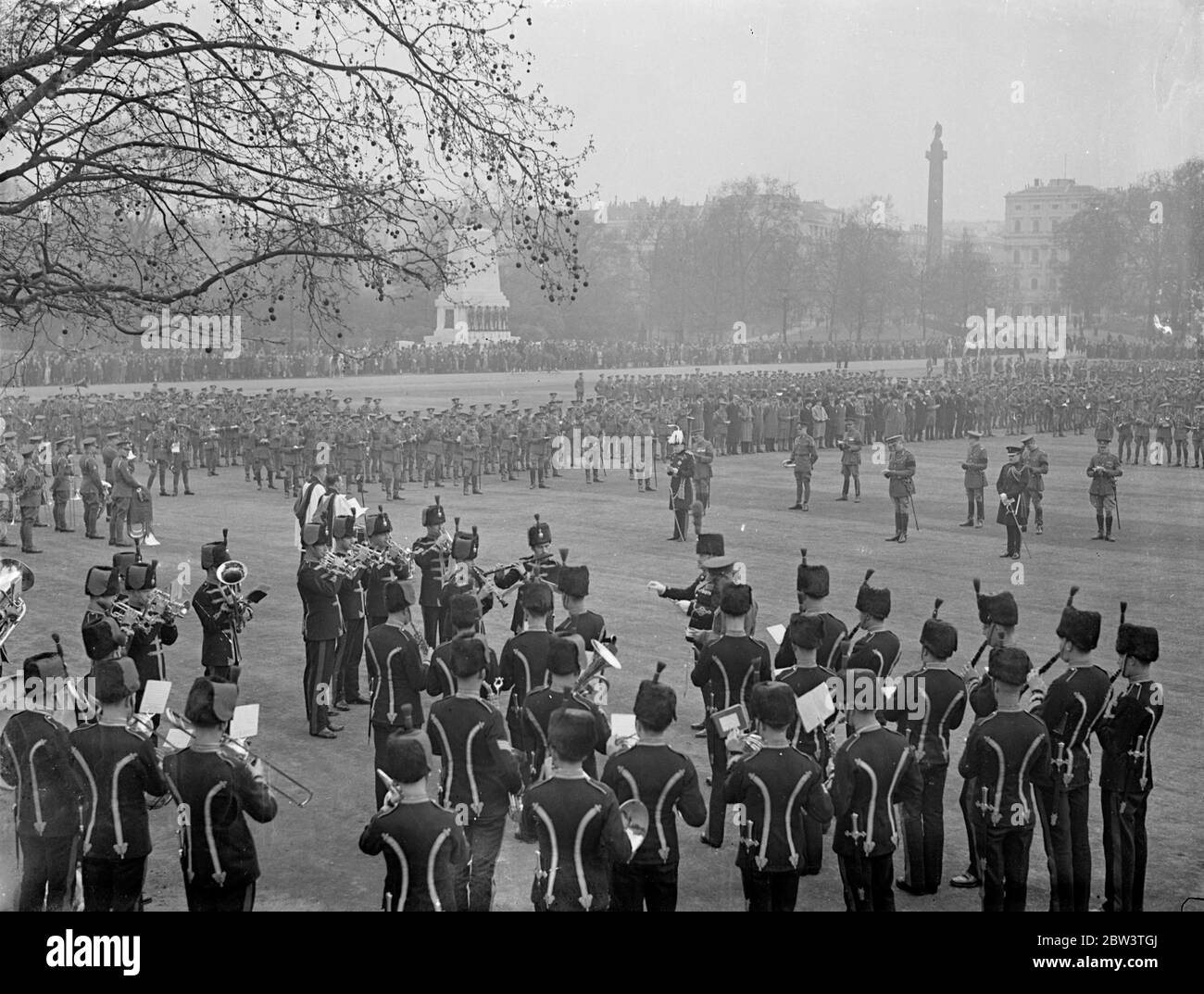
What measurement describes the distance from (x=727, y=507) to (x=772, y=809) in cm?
1921

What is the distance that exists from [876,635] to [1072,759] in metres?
1.41

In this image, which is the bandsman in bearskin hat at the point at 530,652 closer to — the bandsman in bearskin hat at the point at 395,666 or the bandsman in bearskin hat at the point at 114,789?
the bandsman in bearskin hat at the point at 395,666

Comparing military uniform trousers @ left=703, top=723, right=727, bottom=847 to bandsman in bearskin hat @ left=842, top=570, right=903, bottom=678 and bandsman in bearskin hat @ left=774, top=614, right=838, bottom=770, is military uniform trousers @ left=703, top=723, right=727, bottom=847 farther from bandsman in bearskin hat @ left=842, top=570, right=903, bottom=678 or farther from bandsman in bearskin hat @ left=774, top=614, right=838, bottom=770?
bandsman in bearskin hat @ left=842, top=570, right=903, bottom=678

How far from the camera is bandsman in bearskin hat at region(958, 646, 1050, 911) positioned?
22.2 ft

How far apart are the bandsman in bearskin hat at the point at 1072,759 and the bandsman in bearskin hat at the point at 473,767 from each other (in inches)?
120

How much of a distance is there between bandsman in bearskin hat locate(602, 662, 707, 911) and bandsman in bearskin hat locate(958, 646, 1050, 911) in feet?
5.53

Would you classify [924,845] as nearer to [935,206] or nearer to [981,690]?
[981,690]

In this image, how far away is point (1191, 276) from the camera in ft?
144

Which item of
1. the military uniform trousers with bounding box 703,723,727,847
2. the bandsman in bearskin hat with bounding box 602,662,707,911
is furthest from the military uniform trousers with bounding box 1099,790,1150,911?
the bandsman in bearskin hat with bounding box 602,662,707,911

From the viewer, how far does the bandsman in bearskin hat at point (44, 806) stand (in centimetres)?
645

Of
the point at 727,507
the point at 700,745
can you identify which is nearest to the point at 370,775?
the point at 700,745

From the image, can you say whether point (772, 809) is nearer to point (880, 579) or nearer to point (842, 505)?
point (880, 579)
